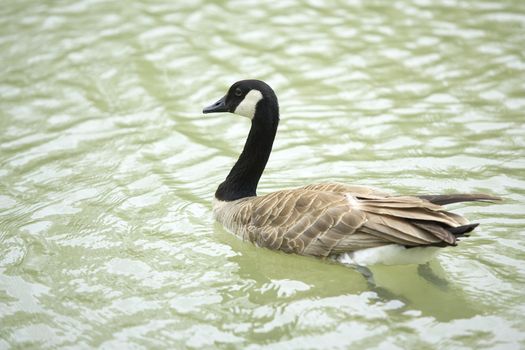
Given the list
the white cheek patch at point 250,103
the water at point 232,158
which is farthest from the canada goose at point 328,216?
the water at point 232,158

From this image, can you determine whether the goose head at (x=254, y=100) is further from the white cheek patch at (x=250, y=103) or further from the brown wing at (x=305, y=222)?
the brown wing at (x=305, y=222)

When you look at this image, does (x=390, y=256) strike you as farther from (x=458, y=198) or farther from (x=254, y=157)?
(x=254, y=157)

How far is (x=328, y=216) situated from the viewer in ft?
21.4

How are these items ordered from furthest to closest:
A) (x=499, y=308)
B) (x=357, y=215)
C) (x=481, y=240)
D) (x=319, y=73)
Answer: (x=319, y=73)
(x=481, y=240)
(x=357, y=215)
(x=499, y=308)

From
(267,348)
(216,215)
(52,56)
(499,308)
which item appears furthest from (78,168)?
(499,308)

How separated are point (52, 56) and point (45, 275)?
18.9 ft

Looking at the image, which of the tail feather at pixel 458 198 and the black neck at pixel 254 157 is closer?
the tail feather at pixel 458 198

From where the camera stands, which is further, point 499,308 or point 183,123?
point 183,123

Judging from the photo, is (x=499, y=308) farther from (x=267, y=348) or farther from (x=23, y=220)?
(x=23, y=220)

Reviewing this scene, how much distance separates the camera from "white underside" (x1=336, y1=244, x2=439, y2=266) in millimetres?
6180

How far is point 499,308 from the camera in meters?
5.80

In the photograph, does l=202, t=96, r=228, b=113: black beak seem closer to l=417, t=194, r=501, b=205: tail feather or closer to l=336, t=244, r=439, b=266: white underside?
l=336, t=244, r=439, b=266: white underside

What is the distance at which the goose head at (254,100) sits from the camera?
743cm

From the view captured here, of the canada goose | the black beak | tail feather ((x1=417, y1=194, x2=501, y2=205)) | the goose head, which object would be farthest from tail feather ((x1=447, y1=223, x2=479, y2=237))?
the black beak
